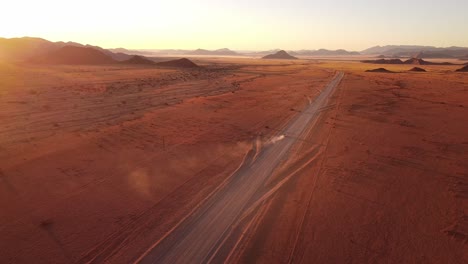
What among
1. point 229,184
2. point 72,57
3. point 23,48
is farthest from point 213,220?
point 23,48

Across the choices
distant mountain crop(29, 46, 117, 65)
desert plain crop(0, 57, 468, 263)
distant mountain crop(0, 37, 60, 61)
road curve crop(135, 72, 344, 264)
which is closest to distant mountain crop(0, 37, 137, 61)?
distant mountain crop(0, 37, 60, 61)

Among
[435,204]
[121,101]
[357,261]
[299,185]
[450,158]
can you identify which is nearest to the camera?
[357,261]

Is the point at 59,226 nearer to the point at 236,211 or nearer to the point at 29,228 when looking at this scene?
the point at 29,228

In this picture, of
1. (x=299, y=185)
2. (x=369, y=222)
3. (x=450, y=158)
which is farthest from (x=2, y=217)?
(x=450, y=158)

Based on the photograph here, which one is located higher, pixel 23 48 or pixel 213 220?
pixel 23 48

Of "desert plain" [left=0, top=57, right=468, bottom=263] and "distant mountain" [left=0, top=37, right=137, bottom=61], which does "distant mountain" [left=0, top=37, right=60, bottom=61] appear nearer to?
"distant mountain" [left=0, top=37, right=137, bottom=61]

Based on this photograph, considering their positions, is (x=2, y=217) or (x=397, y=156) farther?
(x=397, y=156)

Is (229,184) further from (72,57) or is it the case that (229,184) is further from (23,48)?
(23,48)
